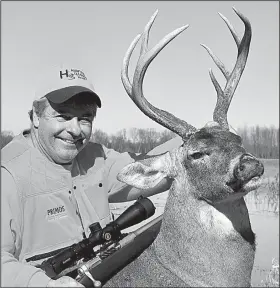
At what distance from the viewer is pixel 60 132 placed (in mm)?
3949

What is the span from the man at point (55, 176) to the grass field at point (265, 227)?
17.2 ft

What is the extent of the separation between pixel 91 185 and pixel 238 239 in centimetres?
159

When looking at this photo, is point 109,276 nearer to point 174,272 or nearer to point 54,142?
point 174,272

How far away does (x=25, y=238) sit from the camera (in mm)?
3584

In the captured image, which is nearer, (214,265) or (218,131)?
(214,265)

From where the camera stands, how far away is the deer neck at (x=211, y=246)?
3.32m

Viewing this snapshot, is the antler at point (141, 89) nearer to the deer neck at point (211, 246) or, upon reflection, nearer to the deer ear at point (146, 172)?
the deer ear at point (146, 172)

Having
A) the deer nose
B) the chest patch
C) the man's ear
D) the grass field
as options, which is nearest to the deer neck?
the deer nose

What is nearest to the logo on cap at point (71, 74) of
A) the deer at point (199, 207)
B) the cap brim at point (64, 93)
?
the cap brim at point (64, 93)

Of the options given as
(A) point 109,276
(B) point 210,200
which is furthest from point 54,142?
(B) point 210,200

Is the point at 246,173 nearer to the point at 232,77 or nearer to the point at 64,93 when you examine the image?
the point at 232,77

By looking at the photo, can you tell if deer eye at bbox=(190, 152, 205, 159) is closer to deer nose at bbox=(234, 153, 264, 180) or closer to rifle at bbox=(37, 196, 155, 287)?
deer nose at bbox=(234, 153, 264, 180)

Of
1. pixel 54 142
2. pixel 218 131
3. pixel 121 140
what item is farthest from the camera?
pixel 121 140

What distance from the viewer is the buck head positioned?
125 inches
